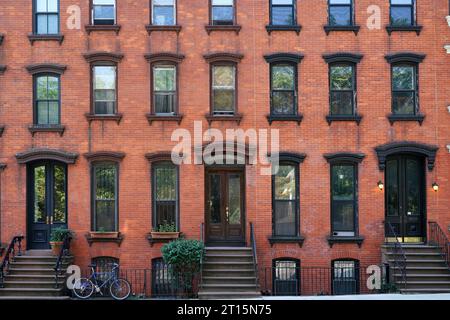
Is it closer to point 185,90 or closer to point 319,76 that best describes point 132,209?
point 185,90

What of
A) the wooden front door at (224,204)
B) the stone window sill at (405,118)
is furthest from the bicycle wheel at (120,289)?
the stone window sill at (405,118)

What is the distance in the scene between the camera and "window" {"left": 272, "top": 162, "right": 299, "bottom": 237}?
17.2 metres

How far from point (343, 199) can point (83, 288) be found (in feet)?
29.2

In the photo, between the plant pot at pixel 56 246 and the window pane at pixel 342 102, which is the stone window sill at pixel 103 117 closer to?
the plant pot at pixel 56 246

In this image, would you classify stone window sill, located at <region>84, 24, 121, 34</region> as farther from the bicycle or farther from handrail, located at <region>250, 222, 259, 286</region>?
handrail, located at <region>250, 222, 259, 286</region>

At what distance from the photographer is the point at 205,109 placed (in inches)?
681

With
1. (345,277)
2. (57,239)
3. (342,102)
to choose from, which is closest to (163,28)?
(342,102)

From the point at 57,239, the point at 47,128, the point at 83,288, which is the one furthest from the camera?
the point at 47,128

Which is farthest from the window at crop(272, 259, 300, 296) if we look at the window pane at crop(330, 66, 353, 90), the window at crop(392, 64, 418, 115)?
the window at crop(392, 64, 418, 115)

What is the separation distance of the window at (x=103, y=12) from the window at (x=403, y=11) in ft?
31.6

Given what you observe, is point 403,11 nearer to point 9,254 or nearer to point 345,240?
point 345,240

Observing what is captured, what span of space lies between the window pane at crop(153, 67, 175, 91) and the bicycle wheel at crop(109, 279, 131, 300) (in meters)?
6.49

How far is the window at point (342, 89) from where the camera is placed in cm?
1748

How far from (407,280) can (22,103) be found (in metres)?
13.7
